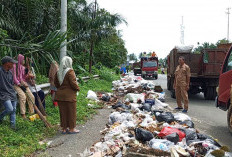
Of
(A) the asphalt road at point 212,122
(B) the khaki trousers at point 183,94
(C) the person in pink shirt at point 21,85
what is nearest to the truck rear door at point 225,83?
(A) the asphalt road at point 212,122

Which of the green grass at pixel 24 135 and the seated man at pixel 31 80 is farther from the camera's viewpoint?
the seated man at pixel 31 80

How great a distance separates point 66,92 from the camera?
16.0 feet

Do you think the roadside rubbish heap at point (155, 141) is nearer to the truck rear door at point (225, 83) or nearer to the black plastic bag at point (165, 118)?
the black plastic bag at point (165, 118)

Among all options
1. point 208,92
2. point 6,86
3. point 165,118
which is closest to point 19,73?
point 6,86

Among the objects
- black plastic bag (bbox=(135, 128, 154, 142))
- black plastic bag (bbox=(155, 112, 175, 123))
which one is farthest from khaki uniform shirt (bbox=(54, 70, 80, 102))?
black plastic bag (bbox=(155, 112, 175, 123))

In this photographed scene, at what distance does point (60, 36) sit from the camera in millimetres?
4418

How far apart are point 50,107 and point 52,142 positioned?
8.42 ft

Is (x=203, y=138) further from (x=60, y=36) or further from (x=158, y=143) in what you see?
(x=60, y=36)

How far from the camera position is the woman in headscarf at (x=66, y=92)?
4824mm

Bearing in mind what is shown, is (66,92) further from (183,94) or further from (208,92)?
(208,92)

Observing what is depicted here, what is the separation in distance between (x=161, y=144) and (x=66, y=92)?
223 cm

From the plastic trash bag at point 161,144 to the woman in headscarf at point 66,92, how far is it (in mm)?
1831

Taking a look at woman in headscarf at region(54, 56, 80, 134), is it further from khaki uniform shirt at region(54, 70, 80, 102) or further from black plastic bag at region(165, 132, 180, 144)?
black plastic bag at region(165, 132, 180, 144)

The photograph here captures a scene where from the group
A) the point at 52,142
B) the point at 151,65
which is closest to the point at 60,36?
the point at 52,142
